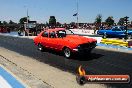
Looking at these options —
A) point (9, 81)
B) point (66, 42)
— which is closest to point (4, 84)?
point (9, 81)

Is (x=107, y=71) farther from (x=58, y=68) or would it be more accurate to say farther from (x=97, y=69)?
(x=58, y=68)

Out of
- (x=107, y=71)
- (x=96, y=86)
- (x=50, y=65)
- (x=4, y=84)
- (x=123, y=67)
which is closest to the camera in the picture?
(x=96, y=86)

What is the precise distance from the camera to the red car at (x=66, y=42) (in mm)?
13728

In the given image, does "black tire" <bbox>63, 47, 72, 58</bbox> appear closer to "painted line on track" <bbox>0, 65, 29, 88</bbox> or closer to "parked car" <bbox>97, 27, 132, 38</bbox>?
"painted line on track" <bbox>0, 65, 29, 88</bbox>

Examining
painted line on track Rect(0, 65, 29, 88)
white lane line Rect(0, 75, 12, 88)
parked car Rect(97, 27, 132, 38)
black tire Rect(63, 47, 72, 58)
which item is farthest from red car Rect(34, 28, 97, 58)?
parked car Rect(97, 27, 132, 38)

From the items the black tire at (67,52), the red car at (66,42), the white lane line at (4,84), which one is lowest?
the white lane line at (4,84)

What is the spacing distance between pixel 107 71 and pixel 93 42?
3.78 metres

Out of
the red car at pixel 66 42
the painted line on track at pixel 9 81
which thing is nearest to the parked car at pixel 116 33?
the red car at pixel 66 42

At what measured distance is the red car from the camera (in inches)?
540

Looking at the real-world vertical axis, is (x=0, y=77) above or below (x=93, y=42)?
below

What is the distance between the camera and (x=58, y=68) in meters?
11.9

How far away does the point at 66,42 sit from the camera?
1432 centimetres

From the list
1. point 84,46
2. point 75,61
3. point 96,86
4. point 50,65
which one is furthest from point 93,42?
point 96,86

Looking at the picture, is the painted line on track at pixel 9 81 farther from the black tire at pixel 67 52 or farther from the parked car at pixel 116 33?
the parked car at pixel 116 33
